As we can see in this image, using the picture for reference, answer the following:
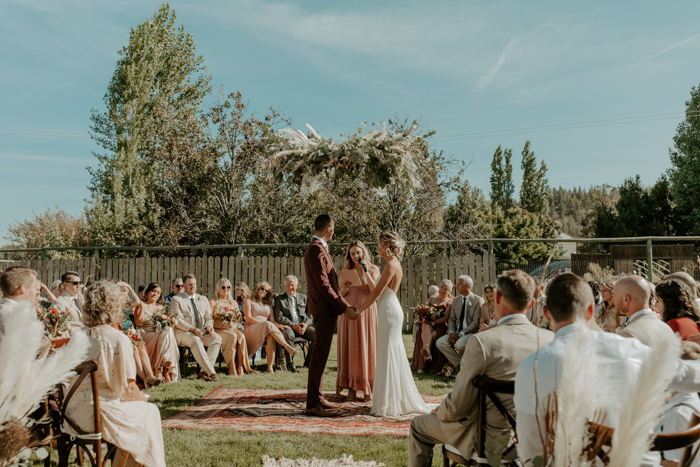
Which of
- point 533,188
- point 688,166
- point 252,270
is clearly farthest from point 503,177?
point 252,270

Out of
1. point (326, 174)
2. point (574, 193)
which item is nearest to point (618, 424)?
point (326, 174)

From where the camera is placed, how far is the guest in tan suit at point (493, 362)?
109 inches

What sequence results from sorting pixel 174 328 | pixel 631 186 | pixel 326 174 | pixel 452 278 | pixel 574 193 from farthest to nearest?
pixel 574 193, pixel 631 186, pixel 452 278, pixel 174 328, pixel 326 174

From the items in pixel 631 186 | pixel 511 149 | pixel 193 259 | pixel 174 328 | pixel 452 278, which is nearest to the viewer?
pixel 174 328

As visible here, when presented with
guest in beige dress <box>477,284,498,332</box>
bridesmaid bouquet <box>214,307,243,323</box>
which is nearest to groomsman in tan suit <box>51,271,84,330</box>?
bridesmaid bouquet <box>214,307,243,323</box>

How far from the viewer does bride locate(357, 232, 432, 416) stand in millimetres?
5723

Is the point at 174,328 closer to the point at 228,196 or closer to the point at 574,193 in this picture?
the point at 228,196

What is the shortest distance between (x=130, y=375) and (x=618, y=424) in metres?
3.46

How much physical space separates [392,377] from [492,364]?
3.14 meters

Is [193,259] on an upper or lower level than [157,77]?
lower

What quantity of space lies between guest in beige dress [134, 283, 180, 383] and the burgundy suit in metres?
3.17

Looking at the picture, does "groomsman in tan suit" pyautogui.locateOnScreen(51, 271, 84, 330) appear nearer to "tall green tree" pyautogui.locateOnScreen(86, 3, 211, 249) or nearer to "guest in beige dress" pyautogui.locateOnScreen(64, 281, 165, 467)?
"guest in beige dress" pyautogui.locateOnScreen(64, 281, 165, 467)

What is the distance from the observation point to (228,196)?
52.4 ft

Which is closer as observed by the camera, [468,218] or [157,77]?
[468,218]
